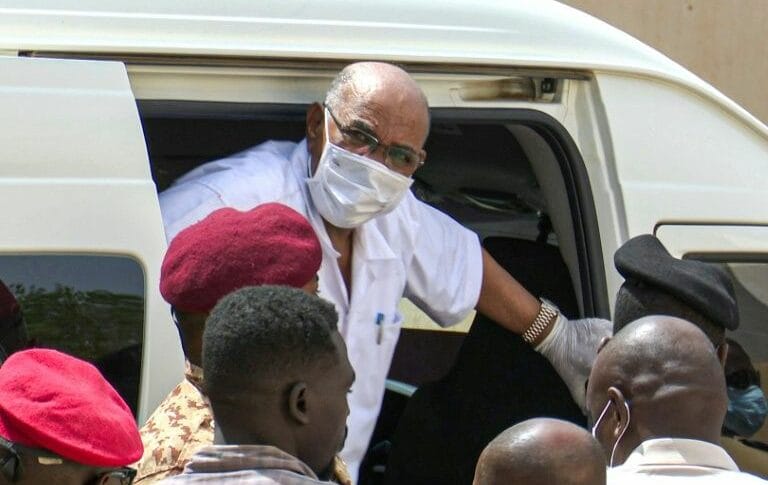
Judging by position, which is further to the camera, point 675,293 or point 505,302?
point 505,302

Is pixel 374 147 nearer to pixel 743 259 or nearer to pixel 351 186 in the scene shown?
pixel 351 186

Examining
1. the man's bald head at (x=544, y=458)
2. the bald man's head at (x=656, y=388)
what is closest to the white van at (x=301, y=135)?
the bald man's head at (x=656, y=388)

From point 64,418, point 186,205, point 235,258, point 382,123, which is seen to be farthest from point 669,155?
point 64,418

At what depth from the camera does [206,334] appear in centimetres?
216

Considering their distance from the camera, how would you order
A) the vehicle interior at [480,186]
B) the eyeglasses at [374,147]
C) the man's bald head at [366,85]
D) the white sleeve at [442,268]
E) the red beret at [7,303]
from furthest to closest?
the white sleeve at [442,268] → the vehicle interior at [480,186] → the eyeglasses at [374,147] → the man's bald head at [366,85] → the red beret at [7,303]

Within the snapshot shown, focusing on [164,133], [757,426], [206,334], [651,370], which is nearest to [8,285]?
[206,334]

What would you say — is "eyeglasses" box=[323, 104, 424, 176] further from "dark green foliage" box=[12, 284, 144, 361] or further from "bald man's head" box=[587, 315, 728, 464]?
"bald man's head" box=[587, 315, 728, 464]

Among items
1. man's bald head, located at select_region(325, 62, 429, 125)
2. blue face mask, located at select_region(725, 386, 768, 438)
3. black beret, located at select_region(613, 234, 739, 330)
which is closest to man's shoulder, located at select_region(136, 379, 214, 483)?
man's bald head, located at select_region(325, 62, 429, 125)

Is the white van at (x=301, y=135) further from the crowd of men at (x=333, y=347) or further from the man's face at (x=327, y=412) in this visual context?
the man's face at (x=327, y=412)

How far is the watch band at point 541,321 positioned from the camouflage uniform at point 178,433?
1.38 m

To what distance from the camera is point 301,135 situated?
3816 millimetres

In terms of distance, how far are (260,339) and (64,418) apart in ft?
1.02

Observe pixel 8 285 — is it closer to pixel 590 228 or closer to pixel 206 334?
pixel 206 334

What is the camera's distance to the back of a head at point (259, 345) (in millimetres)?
2074
